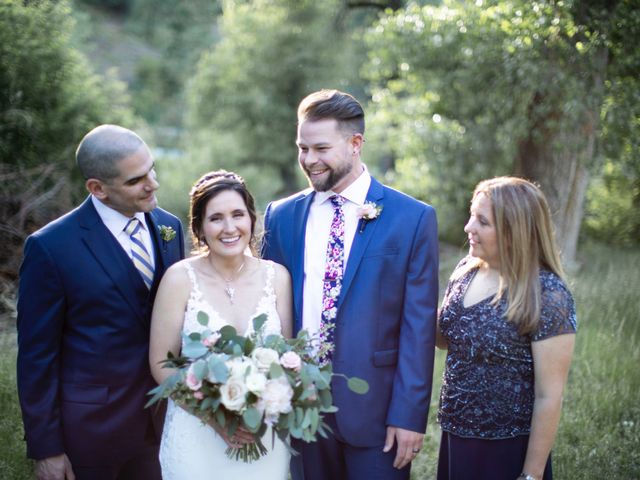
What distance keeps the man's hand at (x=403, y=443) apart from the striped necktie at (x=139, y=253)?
1.47 metres

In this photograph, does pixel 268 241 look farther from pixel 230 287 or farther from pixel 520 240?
pixel 520 240

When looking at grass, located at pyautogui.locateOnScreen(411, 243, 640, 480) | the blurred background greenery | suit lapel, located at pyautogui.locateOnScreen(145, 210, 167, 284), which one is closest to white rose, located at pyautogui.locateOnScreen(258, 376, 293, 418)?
suit lapel, located at pyautogui.locateOnScreen(145, 210, 167, 284)

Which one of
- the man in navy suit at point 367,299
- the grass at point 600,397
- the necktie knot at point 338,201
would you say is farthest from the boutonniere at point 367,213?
the grass at point 600,397

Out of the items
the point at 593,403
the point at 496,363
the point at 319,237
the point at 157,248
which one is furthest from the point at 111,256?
the point at 593,403

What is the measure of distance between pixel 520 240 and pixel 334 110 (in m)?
1.15

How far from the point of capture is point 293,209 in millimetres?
3457

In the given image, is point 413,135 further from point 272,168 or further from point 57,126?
point 272,168

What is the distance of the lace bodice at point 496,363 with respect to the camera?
114 inches

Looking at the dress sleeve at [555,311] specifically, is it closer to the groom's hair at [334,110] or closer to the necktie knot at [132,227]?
the groom's hair at [334,110]

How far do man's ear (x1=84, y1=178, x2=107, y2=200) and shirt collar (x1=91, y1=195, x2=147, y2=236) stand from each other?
0.05 m

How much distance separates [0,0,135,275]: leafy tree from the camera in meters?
7.66

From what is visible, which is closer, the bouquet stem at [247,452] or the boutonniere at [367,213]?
the bouquet stem at [247,452]

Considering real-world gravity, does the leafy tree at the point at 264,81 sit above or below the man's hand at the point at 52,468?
above

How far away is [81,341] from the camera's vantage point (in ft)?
10.2
